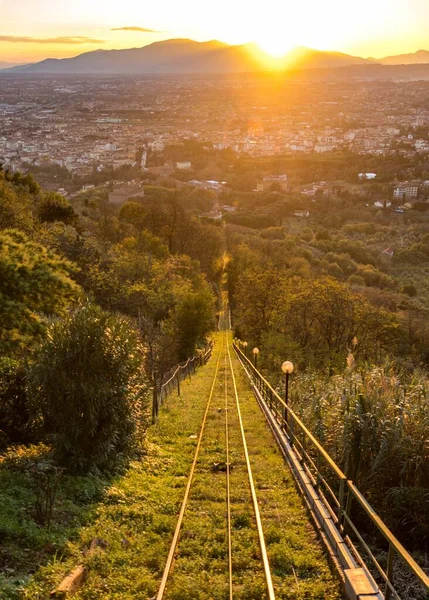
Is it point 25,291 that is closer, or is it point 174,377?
point 25,291

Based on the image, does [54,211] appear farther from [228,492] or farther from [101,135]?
[101,135]

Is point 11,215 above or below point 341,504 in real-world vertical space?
above

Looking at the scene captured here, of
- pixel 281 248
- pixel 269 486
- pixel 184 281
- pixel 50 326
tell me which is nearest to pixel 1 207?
pixel 184 281

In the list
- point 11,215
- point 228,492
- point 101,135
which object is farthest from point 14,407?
point 101,135

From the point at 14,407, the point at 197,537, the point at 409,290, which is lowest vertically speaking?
the point at 409,290

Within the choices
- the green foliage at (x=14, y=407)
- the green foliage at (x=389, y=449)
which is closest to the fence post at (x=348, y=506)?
the green foliage at (x=389, y=449)

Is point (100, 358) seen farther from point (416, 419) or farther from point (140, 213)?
point (140, 213)

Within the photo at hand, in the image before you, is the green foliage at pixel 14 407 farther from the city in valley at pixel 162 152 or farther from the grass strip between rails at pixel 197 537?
the city in valley at pixel 162 152
